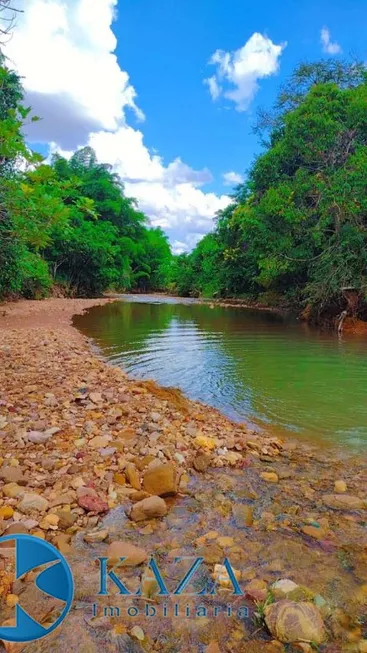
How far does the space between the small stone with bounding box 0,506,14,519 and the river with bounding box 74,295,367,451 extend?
10.8 feet

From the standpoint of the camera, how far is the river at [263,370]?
216 inches

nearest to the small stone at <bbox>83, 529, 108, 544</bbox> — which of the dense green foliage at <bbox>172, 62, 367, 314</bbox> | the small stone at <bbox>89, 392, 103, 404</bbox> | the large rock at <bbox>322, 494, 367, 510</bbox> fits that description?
the large rock at <bbox>322, 494, 367, 510</bbox>

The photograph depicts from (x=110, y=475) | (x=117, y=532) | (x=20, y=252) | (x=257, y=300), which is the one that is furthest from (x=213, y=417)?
(x=257, y=300)

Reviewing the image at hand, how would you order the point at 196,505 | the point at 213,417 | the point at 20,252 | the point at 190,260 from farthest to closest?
1. the point at 190,260
2. the point at 20,252
3. the point at 213,417
4. the point at 196,505

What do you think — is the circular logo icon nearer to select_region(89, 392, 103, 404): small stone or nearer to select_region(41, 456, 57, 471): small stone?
select_region(41, 456, 57, 471): small stone

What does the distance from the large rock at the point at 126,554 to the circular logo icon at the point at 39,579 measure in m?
0.30

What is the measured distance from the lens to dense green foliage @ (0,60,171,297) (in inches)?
171

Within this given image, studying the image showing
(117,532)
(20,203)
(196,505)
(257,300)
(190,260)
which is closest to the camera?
(117,532)

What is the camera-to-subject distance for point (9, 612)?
195 centimetres

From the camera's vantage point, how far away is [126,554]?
2.42 m

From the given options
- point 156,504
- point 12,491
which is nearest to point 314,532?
point 156,504

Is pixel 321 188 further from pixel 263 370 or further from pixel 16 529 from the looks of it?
pixel 16 529

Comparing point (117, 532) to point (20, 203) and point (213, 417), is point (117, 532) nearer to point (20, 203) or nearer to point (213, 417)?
point (213, 417)

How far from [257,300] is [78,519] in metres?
27.3
